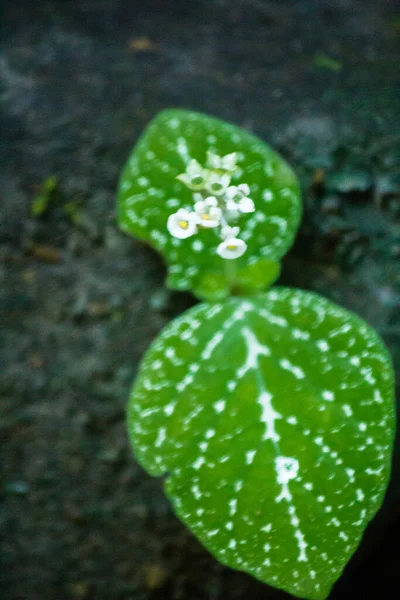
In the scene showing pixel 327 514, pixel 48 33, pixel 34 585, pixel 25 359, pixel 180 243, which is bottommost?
pixel 34 585

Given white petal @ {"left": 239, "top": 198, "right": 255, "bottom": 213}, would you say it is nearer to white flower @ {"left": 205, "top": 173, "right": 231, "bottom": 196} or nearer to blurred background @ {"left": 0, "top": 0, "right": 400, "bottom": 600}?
white flower @ {"left": 205, "top": 173, "right": 231, "bottom": 196}

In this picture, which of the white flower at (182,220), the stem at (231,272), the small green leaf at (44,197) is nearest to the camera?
the white flower at (182,220)

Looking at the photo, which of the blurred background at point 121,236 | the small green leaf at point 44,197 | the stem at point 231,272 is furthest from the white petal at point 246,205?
the small green leaf at point 44,197

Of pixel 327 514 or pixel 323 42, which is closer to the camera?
pixel 327 514

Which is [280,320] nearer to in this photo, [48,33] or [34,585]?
[34,585]

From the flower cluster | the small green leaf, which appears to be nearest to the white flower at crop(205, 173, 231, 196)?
the flower cluster

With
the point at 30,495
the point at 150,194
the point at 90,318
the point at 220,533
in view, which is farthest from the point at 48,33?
the point at 220,533

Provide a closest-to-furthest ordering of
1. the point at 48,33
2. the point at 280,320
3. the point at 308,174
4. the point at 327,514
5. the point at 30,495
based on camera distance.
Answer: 1. the point at 327,514
2. the point at 280,320
3. the point at 30,495
4. the point at 308,174
5. the point at 48,33

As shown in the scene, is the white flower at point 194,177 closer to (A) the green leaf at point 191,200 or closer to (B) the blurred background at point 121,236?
(A) the green leaf at point 191,200
